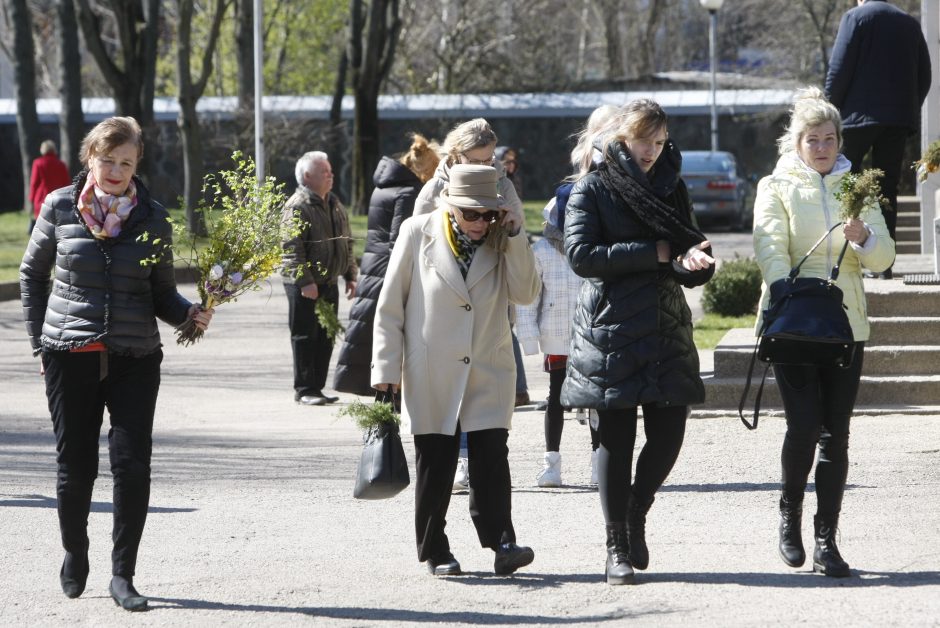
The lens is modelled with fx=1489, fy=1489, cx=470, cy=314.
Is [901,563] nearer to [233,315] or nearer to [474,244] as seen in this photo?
[474,244]

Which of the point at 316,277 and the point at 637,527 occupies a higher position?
the point at 316,277

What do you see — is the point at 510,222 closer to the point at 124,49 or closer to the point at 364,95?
the point at 124,49

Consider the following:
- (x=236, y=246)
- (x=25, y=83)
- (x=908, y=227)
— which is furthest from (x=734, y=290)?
(x=25, y=83)

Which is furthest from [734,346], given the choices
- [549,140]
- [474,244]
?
[549,140]

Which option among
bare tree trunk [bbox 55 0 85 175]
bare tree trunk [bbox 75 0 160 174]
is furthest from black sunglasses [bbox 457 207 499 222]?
bare tree trunk [bbox 55 0 85 175]

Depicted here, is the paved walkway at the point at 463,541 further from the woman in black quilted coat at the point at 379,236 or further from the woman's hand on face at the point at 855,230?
the woman's hand on face at the point at 855,230

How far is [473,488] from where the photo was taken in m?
5.88

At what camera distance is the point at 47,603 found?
218 inches

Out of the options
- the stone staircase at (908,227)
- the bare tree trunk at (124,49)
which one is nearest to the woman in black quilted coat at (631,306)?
the stone staircase at (908,227)

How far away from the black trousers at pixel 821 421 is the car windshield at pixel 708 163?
21.4 metres

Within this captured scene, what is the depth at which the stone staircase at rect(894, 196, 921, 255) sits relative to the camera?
1512 cm

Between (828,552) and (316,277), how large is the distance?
5954 millimetres

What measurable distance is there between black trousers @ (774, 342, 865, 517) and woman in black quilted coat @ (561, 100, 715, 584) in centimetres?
40

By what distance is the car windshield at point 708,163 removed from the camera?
1065 inches
